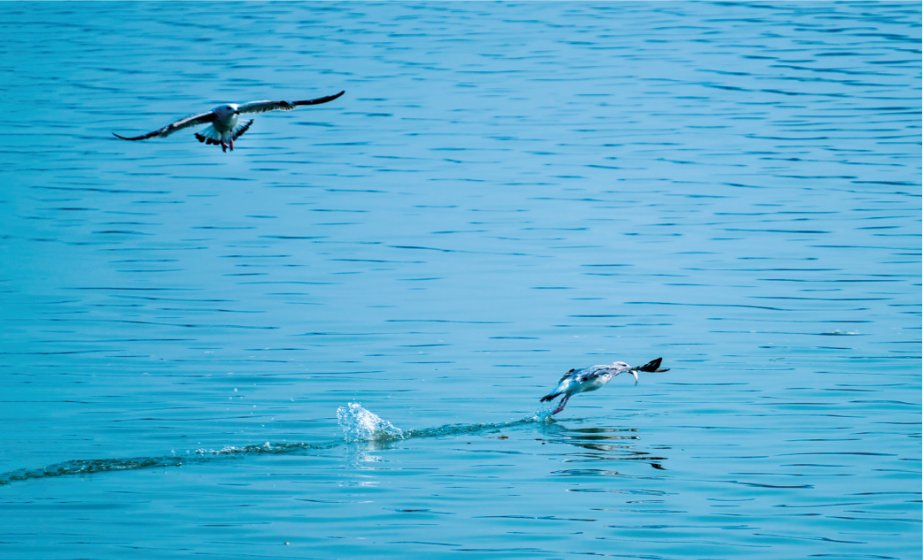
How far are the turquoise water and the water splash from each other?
54mm

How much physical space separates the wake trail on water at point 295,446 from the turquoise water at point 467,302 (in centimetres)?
5

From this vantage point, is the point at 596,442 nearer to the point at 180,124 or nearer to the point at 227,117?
the point at 227,117

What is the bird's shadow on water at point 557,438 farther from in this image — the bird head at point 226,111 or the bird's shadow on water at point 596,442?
the bird head at point 226,111

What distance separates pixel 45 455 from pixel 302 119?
23.9 m

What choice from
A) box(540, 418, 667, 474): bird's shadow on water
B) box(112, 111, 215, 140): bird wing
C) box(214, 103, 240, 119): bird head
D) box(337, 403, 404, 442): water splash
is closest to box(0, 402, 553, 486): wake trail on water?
box(337, 403, 404, 442): water splash

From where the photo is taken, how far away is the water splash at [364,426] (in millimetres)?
14648

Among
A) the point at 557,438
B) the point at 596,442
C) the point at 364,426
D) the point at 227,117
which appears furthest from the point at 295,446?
the point at 227,117

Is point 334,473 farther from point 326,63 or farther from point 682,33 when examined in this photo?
point 682,33

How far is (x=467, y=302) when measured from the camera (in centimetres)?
2064

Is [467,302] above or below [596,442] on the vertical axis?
below

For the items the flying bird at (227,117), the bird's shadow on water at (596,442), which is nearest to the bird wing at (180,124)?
the flying bird at (227,117)

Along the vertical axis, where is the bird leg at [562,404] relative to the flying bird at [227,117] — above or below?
below

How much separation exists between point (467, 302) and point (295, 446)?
6.59 m

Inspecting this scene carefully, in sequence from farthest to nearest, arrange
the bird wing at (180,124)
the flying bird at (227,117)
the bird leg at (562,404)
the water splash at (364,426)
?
the bird leg at (562,404) < the water splash at (364,426) < the flying bird at (227,117) < the bird wing at (180,124)
